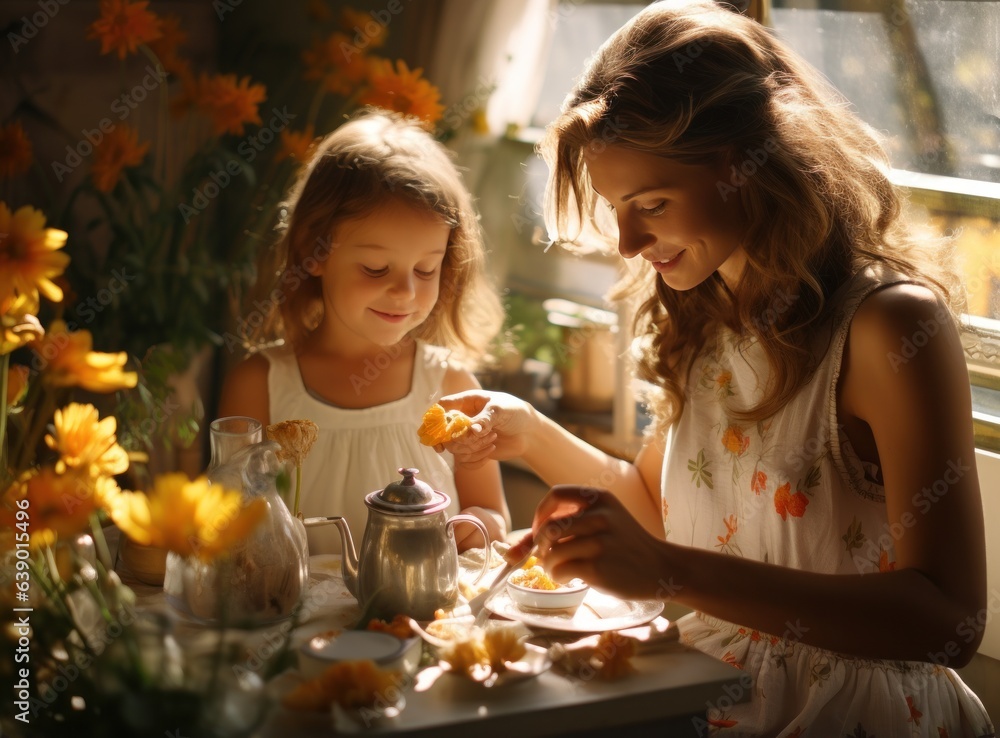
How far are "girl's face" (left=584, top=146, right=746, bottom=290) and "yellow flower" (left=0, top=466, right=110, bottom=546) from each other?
0.73m

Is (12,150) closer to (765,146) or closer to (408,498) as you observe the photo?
(408,498)

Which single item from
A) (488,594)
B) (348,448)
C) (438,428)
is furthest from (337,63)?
(488,594)

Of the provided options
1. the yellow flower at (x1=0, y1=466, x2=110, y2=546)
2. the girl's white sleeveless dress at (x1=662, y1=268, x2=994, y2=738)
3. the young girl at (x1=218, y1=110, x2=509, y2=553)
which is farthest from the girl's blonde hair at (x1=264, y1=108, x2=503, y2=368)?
the yellow flower at (x1=0, y1=466, x2=110, y2=546)

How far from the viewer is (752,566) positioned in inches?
44.5

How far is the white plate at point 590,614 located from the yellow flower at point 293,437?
0.29 meters

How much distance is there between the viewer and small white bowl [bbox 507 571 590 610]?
3.82ft

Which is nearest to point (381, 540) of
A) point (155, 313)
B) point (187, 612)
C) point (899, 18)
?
point (187, 612)

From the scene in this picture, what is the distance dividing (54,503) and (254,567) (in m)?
0.34

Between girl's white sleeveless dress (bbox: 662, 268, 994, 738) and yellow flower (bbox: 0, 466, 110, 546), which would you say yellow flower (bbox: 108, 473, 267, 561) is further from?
girl's white sleeveless dress (bbox: 662, 268, 994, 738)

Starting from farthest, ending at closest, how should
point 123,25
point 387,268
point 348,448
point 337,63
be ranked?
point 337,63
point 123,25
point 348,448
point 387,268

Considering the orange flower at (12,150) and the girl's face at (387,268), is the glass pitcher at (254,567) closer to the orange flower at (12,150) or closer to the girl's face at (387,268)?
the girl's face at (387,268)

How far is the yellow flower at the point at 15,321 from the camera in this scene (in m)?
0.88

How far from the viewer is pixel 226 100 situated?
2.00 meters

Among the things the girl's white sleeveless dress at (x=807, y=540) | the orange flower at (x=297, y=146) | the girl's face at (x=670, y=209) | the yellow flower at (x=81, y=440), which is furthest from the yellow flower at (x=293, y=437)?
the orange flower at (x=297, y=146)
